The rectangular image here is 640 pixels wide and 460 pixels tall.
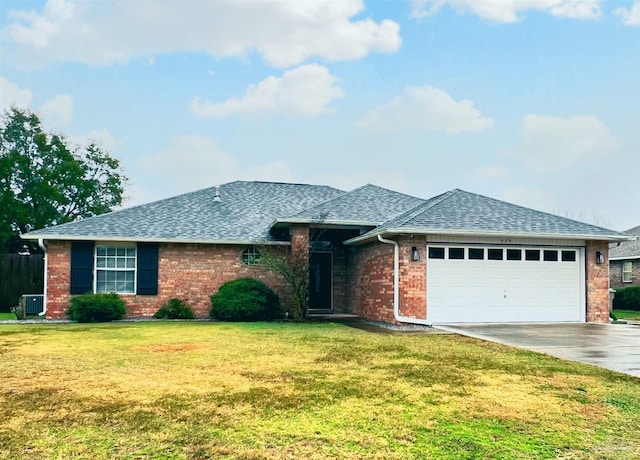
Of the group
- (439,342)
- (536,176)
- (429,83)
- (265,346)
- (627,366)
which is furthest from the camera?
(536,176)

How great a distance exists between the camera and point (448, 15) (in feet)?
55.8

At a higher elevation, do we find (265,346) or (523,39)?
(523,39)

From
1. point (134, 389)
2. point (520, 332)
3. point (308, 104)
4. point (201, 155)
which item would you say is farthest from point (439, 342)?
point (201, 155)

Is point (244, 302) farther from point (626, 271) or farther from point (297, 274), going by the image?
point (626, 271)

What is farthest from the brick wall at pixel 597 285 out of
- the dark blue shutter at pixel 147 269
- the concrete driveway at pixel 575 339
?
the dark blue shutter at pixel 147 269

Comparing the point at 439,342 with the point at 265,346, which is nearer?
the point at 265,346

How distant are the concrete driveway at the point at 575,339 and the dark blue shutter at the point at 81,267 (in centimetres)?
1058

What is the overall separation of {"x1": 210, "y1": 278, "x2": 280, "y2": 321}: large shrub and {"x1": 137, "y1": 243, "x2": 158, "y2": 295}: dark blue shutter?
198cm

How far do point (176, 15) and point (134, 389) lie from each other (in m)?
13.2

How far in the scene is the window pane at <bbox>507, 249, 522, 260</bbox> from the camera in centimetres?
1468

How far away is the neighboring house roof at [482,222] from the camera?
545 inches

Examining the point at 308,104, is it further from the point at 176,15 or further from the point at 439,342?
the point at 439,342

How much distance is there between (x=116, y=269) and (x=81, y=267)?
100cm

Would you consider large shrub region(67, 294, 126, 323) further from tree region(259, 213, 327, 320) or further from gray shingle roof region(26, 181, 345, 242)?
tree region(259, 213, 327, 320)
